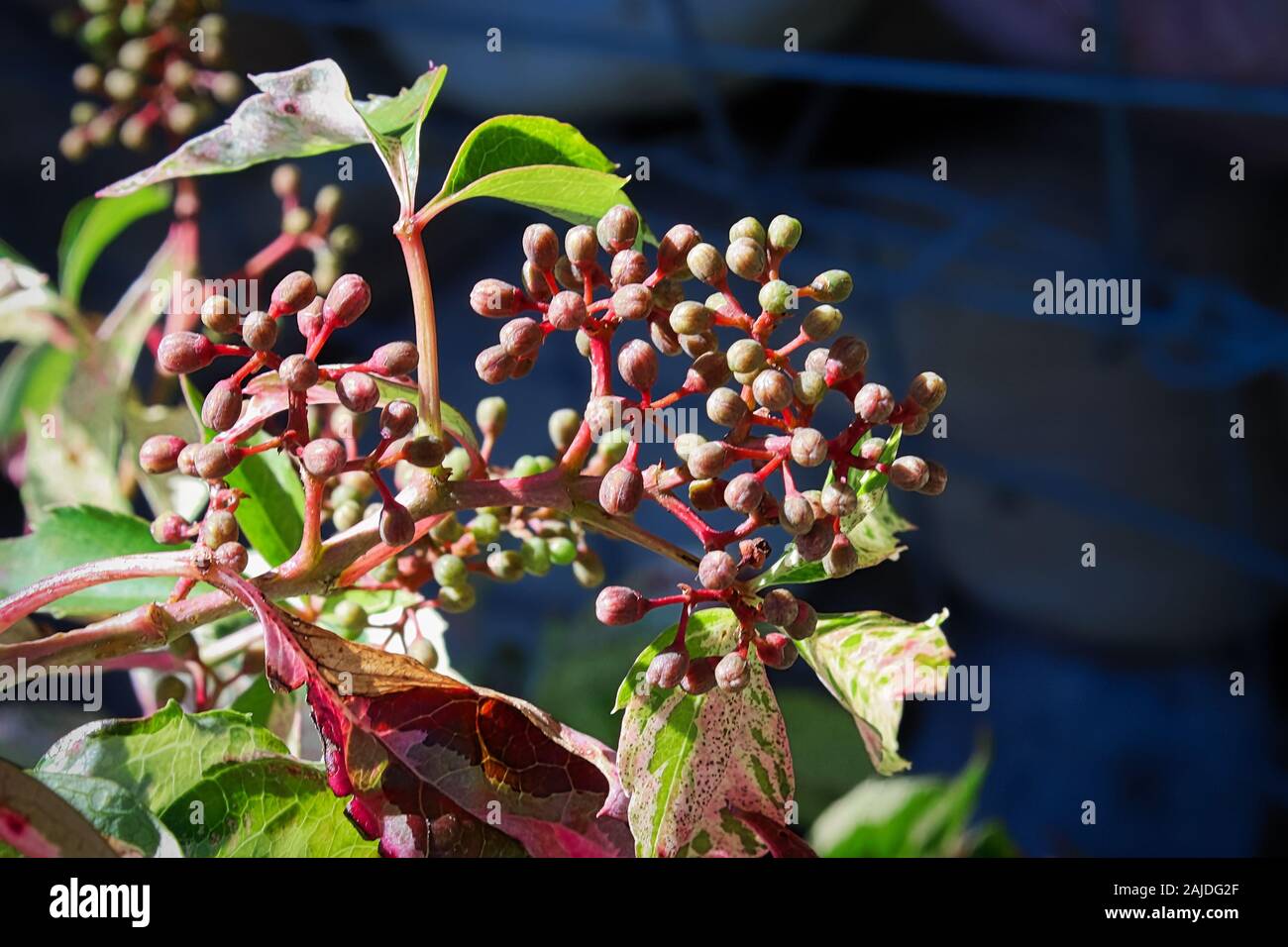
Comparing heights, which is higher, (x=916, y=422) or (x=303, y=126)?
(x=303, y=126)

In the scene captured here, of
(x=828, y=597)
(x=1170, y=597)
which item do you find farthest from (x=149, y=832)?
(x=1170, y=597)

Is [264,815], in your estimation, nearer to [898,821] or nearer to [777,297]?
[777,297]

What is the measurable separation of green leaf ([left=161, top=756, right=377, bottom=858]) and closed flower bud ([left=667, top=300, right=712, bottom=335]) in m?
0.17

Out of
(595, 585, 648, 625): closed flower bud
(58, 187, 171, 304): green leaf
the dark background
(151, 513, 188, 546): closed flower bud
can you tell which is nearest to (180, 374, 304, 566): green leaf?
(151, 513, 188, 546): closed flower bud

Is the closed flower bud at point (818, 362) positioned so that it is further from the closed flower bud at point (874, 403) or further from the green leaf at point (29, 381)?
the green leaf at point (29, 381)

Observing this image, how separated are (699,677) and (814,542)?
56 mm

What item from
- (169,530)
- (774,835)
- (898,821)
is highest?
(169,530)

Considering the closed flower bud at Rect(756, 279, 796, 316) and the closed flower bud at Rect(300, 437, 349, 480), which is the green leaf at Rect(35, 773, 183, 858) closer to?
the closed flower bud at Rect(300, 437, 349, 480)

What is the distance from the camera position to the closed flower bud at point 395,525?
12.6 inches

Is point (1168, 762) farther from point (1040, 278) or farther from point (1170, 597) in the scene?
point (1040, 278)

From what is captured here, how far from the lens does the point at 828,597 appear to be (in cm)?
145

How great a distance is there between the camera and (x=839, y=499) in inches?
12.9

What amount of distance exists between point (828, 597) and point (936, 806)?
0.64 m

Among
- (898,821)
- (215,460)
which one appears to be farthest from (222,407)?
(898,821)
